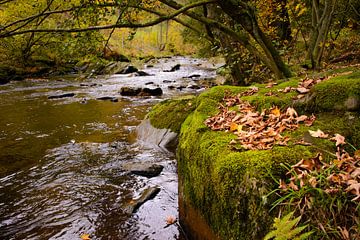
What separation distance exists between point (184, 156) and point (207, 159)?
78 cm

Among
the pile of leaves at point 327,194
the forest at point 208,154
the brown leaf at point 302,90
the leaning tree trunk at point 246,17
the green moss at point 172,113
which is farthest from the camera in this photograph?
the green moss at point 172,113

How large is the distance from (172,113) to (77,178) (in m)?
2.70

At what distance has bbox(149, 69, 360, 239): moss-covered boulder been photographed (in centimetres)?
224

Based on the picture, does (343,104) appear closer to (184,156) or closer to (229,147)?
(229,147)

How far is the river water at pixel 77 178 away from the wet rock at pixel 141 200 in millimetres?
73

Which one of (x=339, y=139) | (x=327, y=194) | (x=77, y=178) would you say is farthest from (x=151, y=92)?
(x=327, y=194)

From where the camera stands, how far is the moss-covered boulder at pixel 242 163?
88.4 inches

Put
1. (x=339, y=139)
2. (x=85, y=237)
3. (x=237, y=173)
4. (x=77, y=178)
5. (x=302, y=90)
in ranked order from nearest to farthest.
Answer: (x=237, y=173)
(x=339, y=139)
(x=302, y=90)
(x=85, y=237)
(x=77, y=178)

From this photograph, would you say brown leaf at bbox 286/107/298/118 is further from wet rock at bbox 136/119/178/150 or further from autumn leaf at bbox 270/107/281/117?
wet rock at bbox 136/119/178/150

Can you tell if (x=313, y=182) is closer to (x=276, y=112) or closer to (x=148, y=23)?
(x=276, y=112)

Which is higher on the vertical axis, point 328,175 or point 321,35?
point 321,35

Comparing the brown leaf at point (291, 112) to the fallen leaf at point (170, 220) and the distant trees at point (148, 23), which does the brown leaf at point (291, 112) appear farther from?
the distant trees at point (148, 23)

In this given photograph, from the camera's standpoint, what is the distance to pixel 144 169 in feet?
18.9

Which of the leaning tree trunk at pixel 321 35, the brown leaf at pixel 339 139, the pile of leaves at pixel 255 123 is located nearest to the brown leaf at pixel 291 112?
the pile of leaves at pixel 255 123
